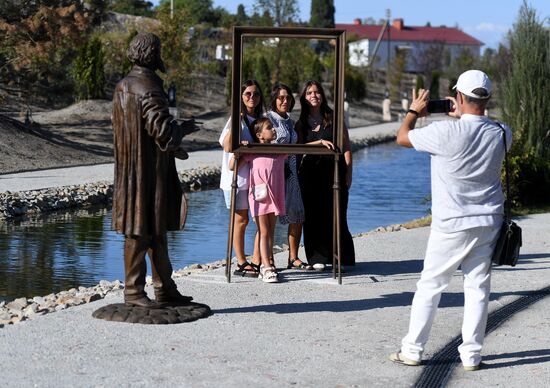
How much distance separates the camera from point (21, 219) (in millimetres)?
17094

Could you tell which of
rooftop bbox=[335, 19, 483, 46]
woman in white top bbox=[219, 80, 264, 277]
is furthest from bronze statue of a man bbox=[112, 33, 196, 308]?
rooftop bbox=[335, 19, 483, 46]

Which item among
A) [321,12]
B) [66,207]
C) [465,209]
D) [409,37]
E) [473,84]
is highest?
[321,12]

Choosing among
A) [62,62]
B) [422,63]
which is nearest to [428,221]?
[62,62]

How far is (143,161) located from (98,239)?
7.15 m

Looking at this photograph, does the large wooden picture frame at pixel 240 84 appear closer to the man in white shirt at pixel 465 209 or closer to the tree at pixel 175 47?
the man in white shirt at pixel 465 209

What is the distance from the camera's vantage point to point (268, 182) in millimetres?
10602

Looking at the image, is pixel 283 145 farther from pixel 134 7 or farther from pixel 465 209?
pixel 134 7

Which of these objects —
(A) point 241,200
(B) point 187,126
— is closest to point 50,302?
(A) point 241,200

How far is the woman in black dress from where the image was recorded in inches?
439

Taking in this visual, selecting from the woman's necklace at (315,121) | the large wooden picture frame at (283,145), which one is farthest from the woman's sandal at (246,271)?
the woman's necklace at (315,121)

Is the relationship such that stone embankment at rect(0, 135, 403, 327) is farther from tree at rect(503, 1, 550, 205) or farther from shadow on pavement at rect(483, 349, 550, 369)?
tree at rect(503, 1, 550, 205)

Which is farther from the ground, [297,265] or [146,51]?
[146,51]

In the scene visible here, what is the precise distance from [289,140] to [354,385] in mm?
4363

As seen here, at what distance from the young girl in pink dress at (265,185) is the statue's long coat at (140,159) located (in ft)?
7.34
